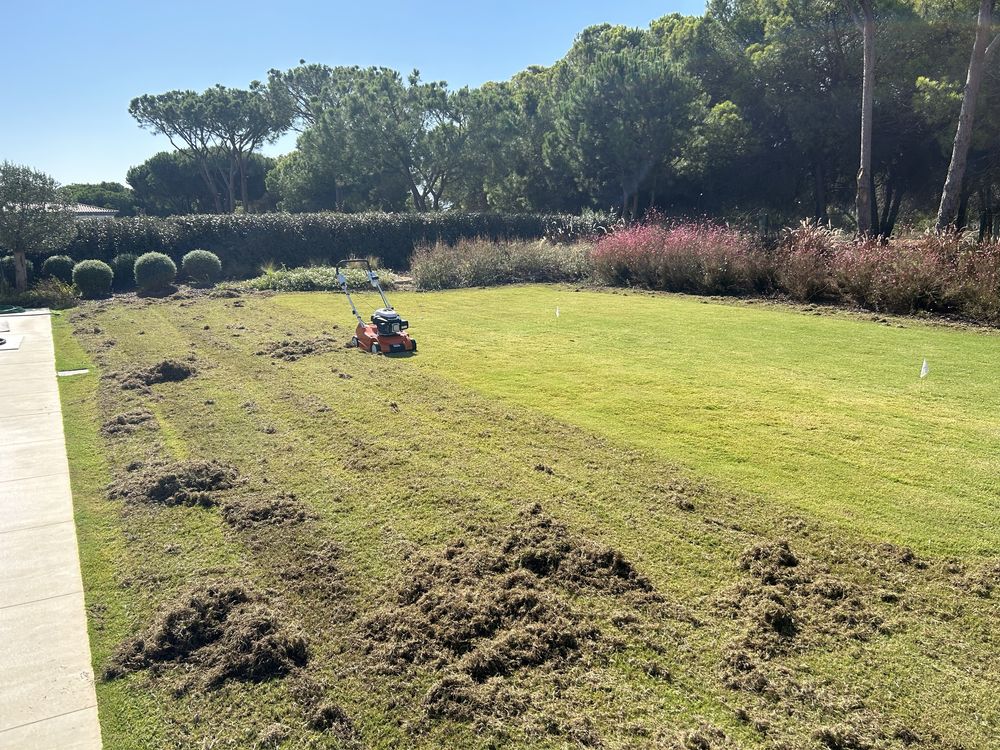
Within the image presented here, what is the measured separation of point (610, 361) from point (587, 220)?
19808 millimetres

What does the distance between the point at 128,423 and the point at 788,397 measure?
691cm

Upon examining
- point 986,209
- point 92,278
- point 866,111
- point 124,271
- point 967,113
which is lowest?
point 92,278

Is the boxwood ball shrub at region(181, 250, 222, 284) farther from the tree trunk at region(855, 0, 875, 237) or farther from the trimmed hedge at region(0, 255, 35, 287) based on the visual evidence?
the tree trunk at region(855, 0, 875, 237)

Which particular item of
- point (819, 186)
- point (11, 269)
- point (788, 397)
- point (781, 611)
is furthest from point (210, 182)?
point (781, 611)

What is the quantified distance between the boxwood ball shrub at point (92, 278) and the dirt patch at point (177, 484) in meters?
15.7

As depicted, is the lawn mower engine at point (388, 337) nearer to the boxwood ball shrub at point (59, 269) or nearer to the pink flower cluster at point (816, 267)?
the pink flower cluster at point (816, 267)

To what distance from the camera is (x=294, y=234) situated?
2448cm

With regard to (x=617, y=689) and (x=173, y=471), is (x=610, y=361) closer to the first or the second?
(x=173, y=471)

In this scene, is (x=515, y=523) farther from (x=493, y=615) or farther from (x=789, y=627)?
(x=789, y=627)

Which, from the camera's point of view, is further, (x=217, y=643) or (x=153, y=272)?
(x=153, y=272)

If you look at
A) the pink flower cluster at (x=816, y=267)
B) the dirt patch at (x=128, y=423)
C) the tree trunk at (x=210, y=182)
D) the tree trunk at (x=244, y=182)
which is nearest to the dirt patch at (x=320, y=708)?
the dirt patch at (x=128, y=423)

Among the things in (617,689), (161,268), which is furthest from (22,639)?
(161,268)

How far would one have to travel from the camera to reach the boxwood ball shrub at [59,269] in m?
19.1

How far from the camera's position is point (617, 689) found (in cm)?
287
